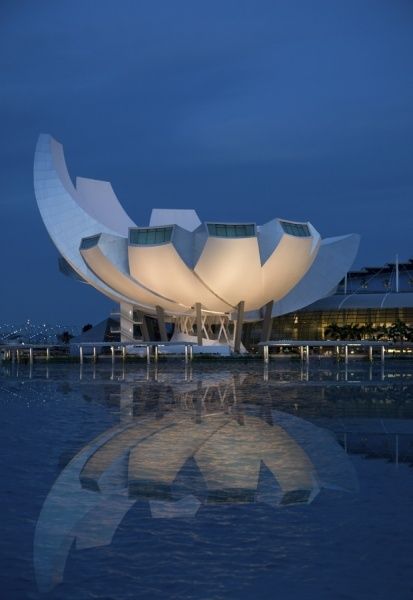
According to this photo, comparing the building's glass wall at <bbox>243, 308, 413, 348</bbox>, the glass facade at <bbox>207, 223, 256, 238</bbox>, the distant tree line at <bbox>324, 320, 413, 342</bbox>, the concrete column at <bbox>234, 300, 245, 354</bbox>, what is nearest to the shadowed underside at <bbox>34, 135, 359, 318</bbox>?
the glass facade at <bbox>207, 223, 256, 238</bbox>

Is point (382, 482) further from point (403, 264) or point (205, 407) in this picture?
point (403, 264)

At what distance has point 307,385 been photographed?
1020 inches

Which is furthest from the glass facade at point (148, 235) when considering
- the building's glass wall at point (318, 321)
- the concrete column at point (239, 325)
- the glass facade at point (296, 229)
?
the building's glass wall at point (318, 321)

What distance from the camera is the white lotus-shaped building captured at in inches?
2026

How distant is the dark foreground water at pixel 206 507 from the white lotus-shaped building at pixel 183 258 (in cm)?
3621

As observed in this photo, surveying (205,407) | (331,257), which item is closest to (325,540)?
(205,407)

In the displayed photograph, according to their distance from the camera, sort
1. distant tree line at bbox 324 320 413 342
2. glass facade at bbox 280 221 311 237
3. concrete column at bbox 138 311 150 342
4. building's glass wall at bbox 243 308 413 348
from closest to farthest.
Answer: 1. glass facade at bbox 280 221 311 237
2. concrete column at bbox 138 311 150 342
3. distant tree line at bbox 324 320 413 342
4. building's glass wall at bbox 243 308 413 348

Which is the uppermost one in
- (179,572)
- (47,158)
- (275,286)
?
(47,158)

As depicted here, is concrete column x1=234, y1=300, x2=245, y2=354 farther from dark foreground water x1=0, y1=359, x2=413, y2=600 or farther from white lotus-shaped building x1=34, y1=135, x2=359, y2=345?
dark foreground water x1=0, y1=359, x2=413, y2=600

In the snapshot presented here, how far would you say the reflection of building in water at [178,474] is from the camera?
710 cm

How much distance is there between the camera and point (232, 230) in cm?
5062

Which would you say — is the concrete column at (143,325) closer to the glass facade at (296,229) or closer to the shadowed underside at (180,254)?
the shadowed underside at (180,254)

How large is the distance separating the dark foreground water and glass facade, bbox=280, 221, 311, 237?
121 feet

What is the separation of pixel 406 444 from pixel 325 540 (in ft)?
18.2
